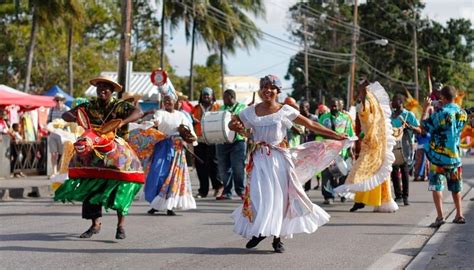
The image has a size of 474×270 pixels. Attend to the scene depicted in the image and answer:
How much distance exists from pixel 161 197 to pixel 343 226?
2.60 meters

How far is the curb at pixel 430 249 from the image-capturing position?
8282 millimetres

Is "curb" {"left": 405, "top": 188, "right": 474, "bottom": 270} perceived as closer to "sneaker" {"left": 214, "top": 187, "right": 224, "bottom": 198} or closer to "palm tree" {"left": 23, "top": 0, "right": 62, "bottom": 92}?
"sneaker" {"left": 214, "top": 187, "right": 224, "bottom": 198}

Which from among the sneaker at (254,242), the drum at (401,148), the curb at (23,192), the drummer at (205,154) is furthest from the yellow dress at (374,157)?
the curb at (23,192)

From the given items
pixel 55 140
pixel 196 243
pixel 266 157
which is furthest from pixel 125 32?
pixel 266 157

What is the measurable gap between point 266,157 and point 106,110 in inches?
73.6

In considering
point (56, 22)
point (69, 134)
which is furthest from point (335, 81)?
point (69, 134)

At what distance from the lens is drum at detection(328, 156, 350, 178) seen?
14.5 m

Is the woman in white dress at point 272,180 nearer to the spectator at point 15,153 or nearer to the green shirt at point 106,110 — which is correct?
the green shirt at point 106,110

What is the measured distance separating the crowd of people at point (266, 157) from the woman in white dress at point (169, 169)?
0.05ft

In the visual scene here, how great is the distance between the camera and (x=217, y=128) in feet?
49.4

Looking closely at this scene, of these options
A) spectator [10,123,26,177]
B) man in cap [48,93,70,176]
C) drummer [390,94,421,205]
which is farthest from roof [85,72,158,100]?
drummer [390,94,421,205]

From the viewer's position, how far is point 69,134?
55.4ft

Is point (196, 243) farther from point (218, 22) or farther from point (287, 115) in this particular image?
point (218, 22)

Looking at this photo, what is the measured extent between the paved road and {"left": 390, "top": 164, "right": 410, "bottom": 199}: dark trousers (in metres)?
1.05
